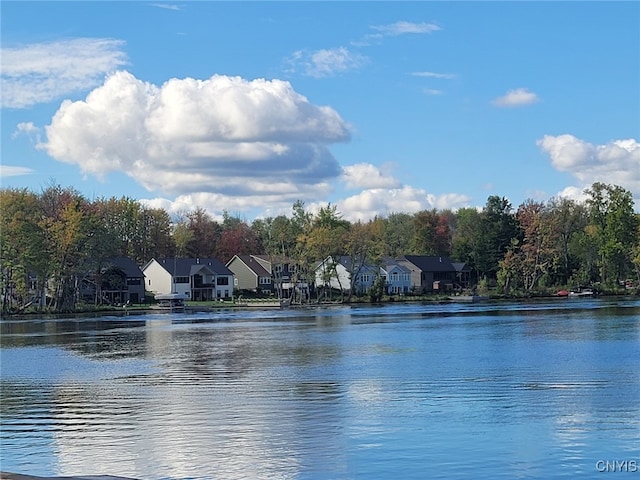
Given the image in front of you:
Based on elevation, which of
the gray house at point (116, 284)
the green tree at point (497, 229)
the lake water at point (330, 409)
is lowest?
the lake water at point (330, 409)

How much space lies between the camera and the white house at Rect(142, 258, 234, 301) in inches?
4722

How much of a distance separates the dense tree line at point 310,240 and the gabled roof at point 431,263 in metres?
3.68

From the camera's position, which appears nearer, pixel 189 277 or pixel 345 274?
pixel 189 277

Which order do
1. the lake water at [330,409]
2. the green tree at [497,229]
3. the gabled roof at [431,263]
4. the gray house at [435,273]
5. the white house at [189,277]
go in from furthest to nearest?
the gabled roof at [431,263] < the gray house at [435,273] < the green tree at [497,229] < the white house at [189,277] < the lake water at [330,409]

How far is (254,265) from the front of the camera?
133 meters

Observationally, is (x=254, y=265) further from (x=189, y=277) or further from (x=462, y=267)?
(x=462, y=267)

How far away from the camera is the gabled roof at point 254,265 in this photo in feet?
431

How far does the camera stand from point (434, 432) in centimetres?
1998

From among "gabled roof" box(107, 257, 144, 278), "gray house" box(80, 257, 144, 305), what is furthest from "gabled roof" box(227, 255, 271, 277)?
"gabled roof" box(107, 257, 144, 278)

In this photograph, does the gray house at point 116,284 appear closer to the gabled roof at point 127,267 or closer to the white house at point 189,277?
the gabled roof at point 127,267

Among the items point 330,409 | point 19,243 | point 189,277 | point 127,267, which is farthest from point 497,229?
point 330,409

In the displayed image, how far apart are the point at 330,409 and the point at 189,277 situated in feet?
325

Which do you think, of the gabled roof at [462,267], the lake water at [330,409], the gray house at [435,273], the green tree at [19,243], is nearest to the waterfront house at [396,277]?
the gray house at [435,273]

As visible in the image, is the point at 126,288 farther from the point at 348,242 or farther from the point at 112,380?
the point at 112,380
